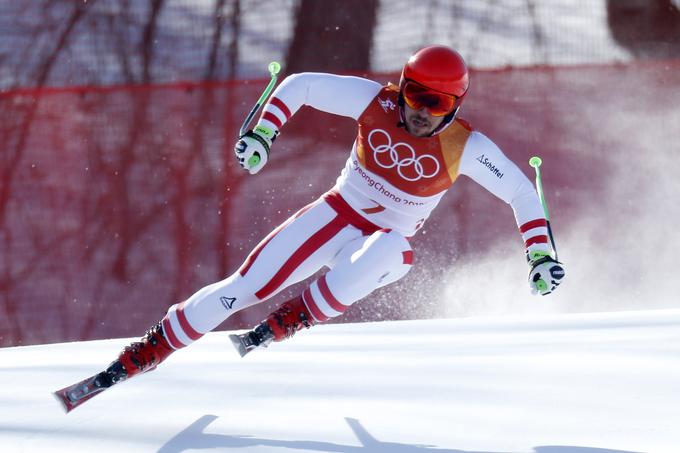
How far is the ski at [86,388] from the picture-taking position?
13.3 feet

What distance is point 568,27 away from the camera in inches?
301

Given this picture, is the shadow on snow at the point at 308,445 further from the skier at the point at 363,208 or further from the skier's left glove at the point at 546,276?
the skier's left glove at the point at 546,276

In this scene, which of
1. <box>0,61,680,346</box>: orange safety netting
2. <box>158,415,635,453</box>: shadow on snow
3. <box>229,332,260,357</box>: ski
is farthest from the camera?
<box>0,61,680,346</box>: orange safety netting

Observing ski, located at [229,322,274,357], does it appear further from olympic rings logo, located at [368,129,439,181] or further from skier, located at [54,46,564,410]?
olympic rings logo, located at [368,129,439,181]

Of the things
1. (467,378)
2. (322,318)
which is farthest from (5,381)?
(467,378)

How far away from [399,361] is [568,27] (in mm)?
3563

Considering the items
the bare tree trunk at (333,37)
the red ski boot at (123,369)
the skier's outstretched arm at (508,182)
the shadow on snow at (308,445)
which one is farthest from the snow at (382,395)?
the bare tree trunk at (333,37)

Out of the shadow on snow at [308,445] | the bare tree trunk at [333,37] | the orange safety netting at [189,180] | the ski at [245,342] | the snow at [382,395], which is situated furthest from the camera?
the bare tree trunk at [333,37]

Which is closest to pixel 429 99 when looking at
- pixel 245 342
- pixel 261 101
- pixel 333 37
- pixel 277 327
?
pixel 261 101

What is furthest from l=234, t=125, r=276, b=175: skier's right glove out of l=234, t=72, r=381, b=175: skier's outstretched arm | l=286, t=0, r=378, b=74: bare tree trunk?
l=286, t=0, r=378, b=74: bare tree trunk

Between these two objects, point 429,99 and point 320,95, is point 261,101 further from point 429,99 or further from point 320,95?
point 429,99

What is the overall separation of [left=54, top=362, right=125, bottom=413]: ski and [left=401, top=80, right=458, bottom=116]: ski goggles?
164 cm

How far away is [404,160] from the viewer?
427 centimetres

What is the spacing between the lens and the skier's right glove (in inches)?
158
